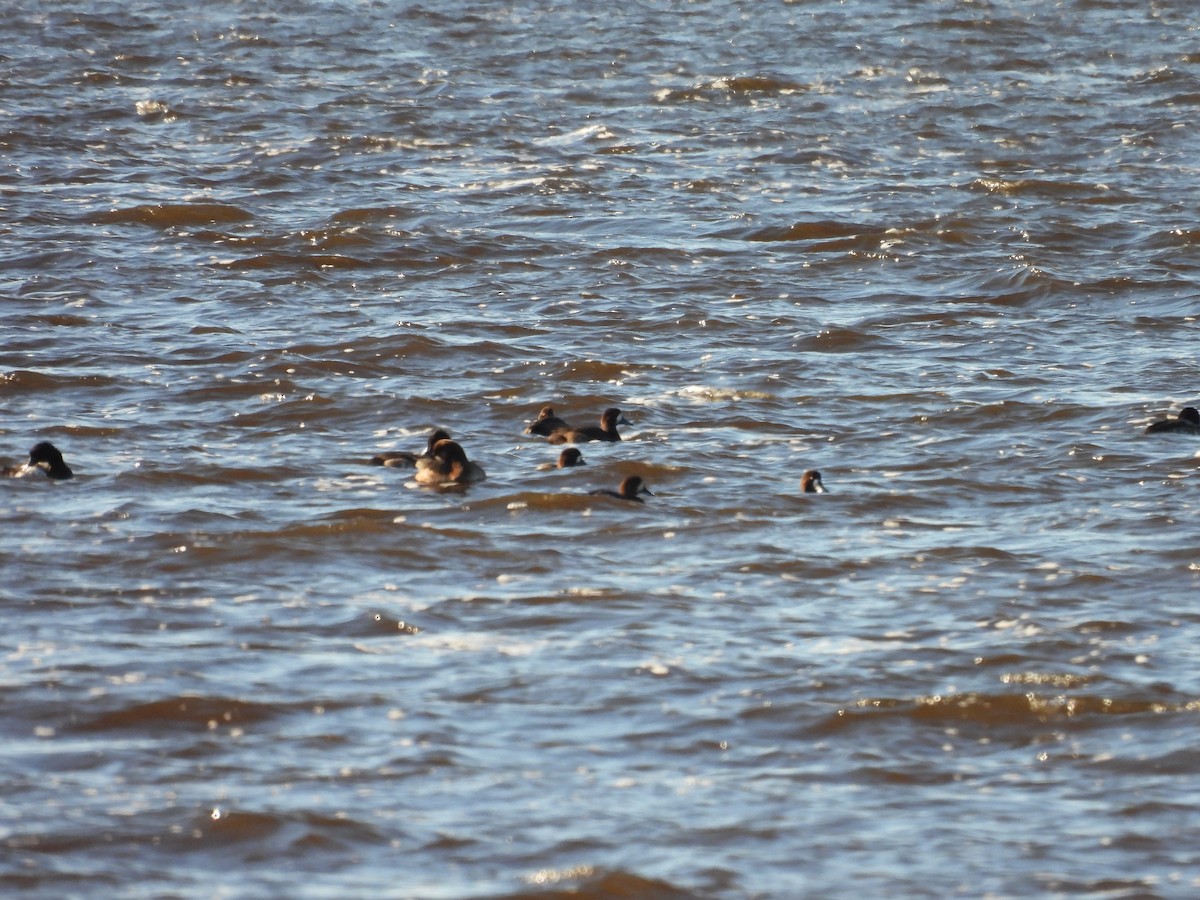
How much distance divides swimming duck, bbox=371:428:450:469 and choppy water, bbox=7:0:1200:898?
86mm

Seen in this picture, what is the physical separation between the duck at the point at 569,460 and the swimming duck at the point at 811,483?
4.65 ft

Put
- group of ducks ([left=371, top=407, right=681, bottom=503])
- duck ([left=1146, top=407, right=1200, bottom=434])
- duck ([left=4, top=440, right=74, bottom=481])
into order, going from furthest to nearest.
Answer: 1. duck ([left=1146, top=407, right=1200, bottom=434])
2. duck ([left=4, top=440, right=74, bottom=481])
3. group of ducks ([left=371, top=407, right=681, bottom=503])

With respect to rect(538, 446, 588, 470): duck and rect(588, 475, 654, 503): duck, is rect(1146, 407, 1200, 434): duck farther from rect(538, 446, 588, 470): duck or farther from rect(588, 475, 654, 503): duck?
rect(538, 446, 588, 470): duck

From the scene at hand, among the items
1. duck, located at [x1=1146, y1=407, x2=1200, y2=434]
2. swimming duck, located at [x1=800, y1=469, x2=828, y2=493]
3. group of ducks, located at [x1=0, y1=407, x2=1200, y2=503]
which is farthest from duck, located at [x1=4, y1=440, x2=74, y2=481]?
duck, located at [x1=1146, y1=407, x2=1200, y2=434]

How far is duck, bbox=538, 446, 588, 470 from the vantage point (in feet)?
43.3

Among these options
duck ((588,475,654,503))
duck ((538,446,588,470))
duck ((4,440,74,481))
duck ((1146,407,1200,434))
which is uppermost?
duck ((4,440,74,481))

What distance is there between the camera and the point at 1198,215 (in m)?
20.6

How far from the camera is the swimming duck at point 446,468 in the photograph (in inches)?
502

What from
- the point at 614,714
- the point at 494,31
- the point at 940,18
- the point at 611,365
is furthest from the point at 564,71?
the point at 614,714

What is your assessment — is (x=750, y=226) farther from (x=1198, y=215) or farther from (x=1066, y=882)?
(x=1066, y=882)

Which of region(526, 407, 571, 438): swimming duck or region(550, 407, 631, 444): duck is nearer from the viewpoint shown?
region(550, 407, 631, 444): duck

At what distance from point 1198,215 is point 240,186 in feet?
32.4

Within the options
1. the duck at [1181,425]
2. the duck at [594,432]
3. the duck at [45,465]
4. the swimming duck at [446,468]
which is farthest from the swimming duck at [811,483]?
the duck at [45,465]

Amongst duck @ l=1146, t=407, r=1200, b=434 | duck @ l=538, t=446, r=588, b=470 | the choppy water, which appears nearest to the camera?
the choppy water
